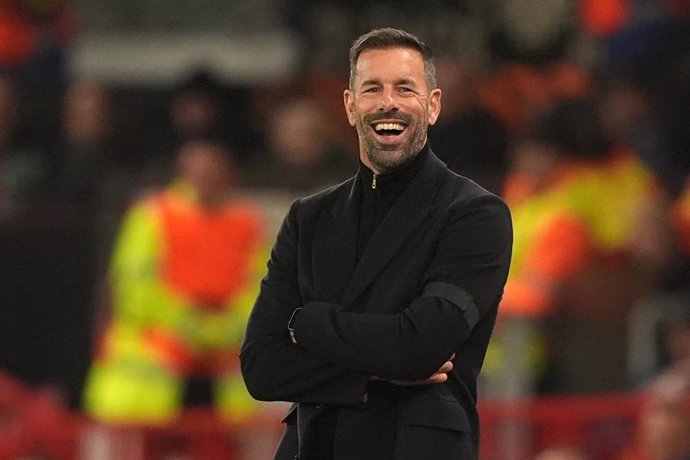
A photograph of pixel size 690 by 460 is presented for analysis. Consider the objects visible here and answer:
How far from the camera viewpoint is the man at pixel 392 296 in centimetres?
376

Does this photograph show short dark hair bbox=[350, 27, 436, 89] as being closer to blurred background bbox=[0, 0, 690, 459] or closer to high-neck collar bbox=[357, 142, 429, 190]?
high-neck collar bbox=[357, 142, 429, 190]

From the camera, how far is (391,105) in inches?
148

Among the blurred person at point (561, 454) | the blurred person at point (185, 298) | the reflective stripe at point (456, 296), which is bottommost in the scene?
the reflective stripe at point (456, 296)

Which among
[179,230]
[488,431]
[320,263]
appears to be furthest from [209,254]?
[320,263]

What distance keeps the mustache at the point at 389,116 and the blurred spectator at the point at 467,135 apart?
16.2 feet

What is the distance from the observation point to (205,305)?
8.43m

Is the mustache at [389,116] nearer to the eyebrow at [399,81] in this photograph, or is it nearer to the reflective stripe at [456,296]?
the eyebrow at [399,81]

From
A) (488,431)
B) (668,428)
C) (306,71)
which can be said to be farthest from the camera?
(306,71)

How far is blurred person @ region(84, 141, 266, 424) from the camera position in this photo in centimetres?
840

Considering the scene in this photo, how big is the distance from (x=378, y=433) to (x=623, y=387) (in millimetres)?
4671

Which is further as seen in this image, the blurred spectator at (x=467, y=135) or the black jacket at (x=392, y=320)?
the blurred spectator at (x=467, y=135)

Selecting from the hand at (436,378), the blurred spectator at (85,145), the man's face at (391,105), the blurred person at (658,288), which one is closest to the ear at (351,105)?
the man's face at (391,105)

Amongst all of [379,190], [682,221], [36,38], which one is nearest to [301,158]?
[682,221]

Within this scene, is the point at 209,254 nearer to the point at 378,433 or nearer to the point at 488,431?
the point at 488,431
